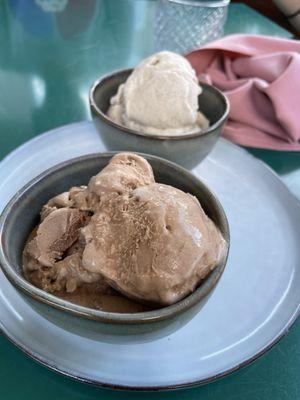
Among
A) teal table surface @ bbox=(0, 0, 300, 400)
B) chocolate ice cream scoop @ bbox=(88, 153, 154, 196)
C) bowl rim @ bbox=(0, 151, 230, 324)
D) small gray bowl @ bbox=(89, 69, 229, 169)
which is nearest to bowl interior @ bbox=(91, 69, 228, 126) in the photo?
small gray bowl @ bbox=(89, 69, 229, 169)

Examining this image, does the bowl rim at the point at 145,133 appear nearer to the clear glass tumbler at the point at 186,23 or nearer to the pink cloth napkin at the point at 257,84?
the pink cloth napkin at the point at 257,84

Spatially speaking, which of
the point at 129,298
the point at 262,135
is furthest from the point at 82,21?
the point at 129,298

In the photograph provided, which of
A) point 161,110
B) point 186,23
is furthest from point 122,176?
point 186,23

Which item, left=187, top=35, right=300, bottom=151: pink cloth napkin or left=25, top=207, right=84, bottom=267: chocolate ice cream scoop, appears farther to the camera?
left=187, top=35, right=300, bottom=151: pink cloth napkin

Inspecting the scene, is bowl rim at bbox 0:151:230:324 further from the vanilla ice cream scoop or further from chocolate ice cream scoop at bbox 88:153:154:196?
the vanilla ice cream scoop

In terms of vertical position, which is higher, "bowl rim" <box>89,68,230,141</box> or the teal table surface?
"bowl rim" <box>89,68,230,141</box>

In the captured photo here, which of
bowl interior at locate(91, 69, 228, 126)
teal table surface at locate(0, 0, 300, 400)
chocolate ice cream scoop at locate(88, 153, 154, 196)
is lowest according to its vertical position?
teal table surface at locate(0, 0, 300, 400)

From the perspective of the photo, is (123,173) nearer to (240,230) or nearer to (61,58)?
(240,230)

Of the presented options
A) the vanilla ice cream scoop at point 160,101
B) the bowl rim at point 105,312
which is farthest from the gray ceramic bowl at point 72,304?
the vanilla ice cream scoop at point 160,101
